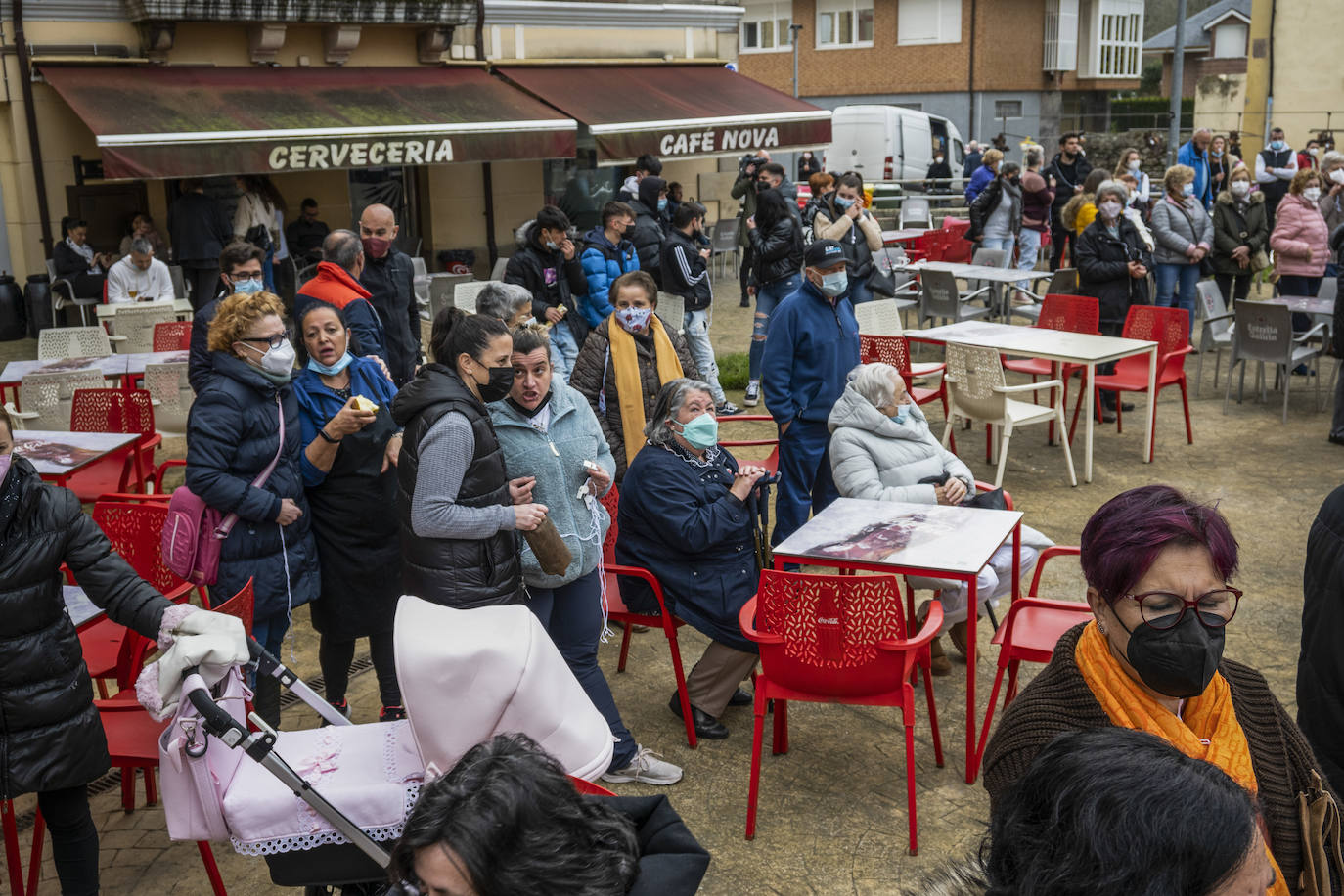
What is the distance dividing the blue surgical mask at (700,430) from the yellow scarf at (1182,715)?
9.20ft

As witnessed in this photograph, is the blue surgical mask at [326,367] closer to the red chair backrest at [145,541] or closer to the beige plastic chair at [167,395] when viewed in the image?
the red chair backrest at [145,541]

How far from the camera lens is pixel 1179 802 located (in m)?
1.59

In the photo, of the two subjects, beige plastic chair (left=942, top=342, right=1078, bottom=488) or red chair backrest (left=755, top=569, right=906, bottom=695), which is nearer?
red chair backrest (left=755, top=569, right=906, bottom=695)

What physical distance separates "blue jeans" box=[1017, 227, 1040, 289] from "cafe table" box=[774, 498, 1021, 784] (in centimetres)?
980

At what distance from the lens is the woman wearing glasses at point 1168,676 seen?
7.51 ft

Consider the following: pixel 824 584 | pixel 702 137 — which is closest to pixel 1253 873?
pixel 824 584

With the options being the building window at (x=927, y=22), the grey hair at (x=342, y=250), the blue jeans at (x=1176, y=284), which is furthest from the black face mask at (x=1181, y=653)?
the building window at (x=927, y=22)

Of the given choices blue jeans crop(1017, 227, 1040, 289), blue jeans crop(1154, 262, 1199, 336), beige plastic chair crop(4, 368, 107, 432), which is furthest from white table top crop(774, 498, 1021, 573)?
blue jeans crop(1017, 227, 1040, 289)

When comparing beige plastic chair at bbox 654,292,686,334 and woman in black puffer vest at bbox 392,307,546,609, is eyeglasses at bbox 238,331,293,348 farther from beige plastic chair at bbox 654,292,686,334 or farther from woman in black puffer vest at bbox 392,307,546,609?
beige plastic chair at bbox 654,292,686,334

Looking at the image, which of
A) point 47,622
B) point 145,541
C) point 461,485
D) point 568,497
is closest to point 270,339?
point 461,485

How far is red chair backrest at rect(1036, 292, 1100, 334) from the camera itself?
32.2 ft

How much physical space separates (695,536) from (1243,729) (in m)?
2.76

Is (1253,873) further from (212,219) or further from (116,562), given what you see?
(212,219)

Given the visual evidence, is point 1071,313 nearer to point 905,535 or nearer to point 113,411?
point 905,535
